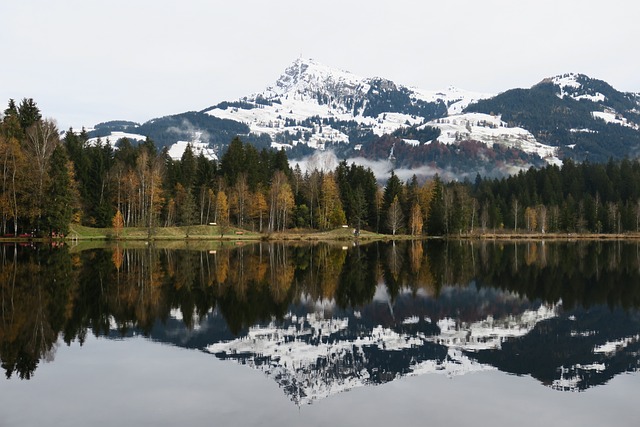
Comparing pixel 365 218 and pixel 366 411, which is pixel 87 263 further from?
pixel 365 218

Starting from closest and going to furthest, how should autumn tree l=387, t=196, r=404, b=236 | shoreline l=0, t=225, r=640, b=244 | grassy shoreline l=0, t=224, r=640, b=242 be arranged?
1. shoreline l=0, t=225, r=640, b=244
2. grassy shoreline l=0, t=224, r=640, b=242
3. autumn tree l=387, t=196, r=404, b=236

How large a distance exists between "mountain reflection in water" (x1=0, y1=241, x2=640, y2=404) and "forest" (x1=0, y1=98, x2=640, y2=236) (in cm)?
3768

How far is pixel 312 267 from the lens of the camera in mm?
46875

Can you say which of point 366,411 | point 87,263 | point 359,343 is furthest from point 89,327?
point 87,263

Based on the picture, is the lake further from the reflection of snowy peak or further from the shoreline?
the shoreline

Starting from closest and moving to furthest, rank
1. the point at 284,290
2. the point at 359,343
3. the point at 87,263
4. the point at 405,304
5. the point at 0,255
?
1. the point at 359,343
2. the point at 405,304
3. the point at 284,290
4. the point at 87,263
5. the point at 0,255

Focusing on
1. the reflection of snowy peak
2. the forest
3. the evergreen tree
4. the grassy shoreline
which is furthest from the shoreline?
the reflection of snowy peak

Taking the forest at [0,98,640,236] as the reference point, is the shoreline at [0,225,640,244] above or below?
below

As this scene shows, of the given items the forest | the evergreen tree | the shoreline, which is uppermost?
the evergreen tree

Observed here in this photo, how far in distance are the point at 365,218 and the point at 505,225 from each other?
4597 cm

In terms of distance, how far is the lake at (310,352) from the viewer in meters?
13.0

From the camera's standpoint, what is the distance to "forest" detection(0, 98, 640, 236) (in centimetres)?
7538

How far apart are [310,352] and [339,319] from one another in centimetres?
574

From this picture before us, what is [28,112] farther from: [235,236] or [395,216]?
[395,216]
